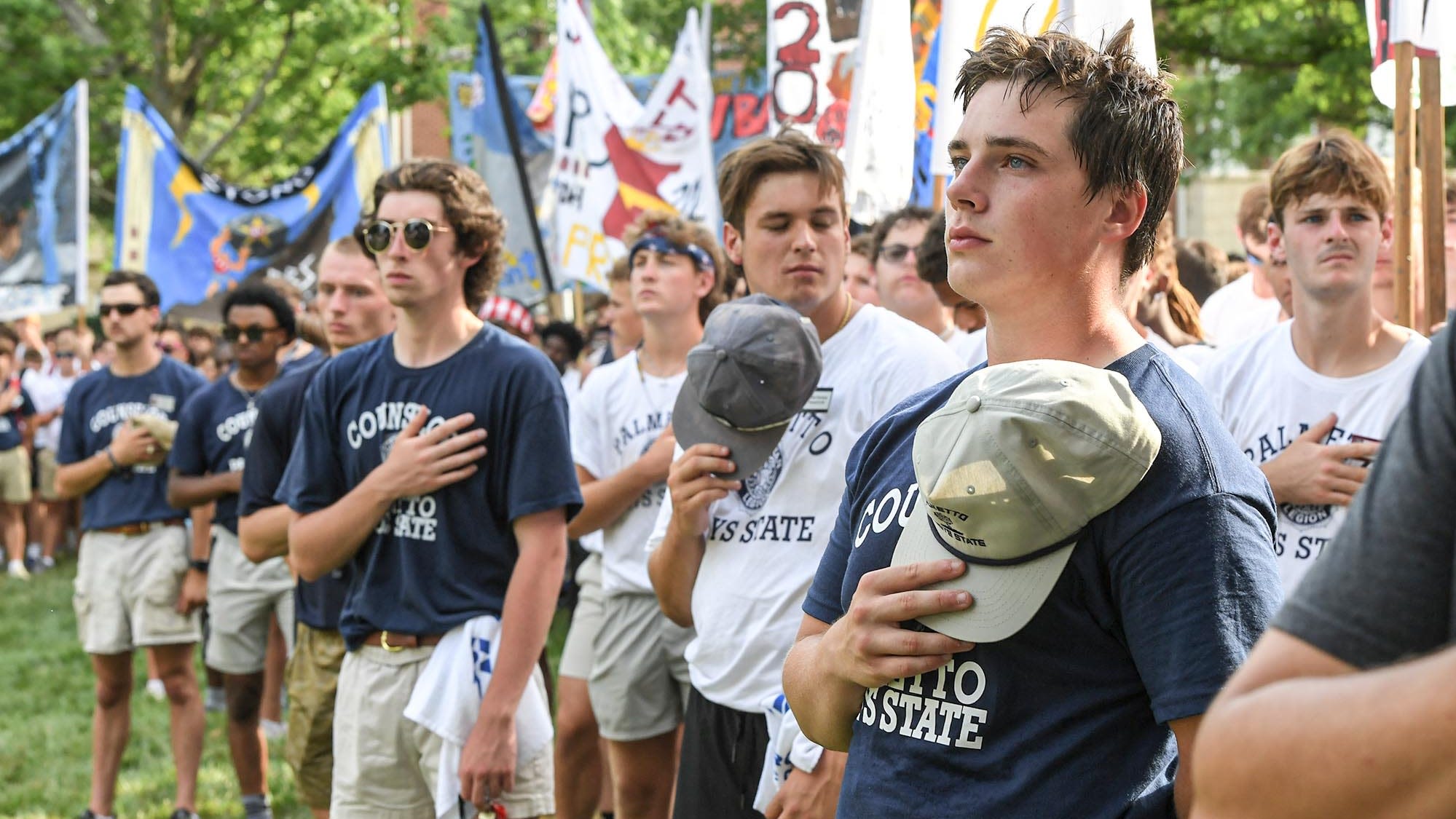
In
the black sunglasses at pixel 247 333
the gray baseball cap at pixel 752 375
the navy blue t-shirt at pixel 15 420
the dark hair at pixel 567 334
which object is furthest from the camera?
the navy blue t-shirt at pixel 15 420

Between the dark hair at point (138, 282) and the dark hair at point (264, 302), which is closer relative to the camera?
the dark hair at point (264, 302)

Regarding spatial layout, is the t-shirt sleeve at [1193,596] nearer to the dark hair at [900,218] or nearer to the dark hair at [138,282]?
the dark hair at [900,218]

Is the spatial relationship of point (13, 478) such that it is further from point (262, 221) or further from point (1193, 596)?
point (1193, 596)

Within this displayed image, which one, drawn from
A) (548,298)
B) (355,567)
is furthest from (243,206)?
(355,567)

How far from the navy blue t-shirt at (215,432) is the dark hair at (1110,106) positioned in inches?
213

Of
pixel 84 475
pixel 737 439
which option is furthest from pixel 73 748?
pixel 737 439

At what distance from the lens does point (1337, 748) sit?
0.84 meters

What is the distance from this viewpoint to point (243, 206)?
10.6m

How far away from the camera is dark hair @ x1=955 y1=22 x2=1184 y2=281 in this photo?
183 centimetres

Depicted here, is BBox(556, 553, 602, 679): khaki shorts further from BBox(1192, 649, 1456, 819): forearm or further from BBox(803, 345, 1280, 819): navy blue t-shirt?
BBox(1192, 649, 1456, 819): forearm

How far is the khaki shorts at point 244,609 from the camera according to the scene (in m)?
6.52

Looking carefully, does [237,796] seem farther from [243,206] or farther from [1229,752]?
[1229,752]

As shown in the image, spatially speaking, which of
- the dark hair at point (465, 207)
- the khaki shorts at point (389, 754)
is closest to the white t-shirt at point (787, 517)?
the khaki shorts at point (389, 754)

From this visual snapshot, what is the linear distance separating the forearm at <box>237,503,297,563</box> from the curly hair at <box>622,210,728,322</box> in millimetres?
1663
